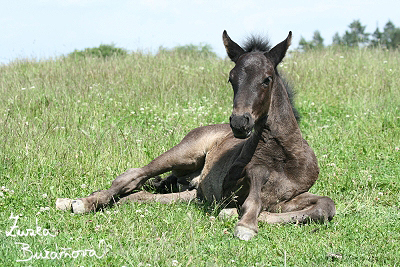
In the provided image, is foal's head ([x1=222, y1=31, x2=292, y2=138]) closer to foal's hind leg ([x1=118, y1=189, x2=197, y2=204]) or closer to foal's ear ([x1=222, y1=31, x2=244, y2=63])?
foal's ear ([x1=222, y1=31, x2=244, y2=63])

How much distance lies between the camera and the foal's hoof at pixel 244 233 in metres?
4.24

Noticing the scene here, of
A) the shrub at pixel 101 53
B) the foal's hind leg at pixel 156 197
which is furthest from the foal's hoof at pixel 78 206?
the shrub at pixel 101 53

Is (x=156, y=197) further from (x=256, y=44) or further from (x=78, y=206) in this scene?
(x=256, y=44)

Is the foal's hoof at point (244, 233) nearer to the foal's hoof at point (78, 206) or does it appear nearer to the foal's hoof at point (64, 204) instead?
the foal's hoof at point (78, 206)

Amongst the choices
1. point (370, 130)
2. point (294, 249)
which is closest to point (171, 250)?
point (294, 249)

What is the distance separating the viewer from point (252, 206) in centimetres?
468

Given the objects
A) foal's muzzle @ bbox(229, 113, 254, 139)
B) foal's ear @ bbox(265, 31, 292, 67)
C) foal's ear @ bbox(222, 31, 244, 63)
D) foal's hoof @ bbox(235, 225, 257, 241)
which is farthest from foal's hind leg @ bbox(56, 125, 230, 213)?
foal's muzzle @ bbox(229, 113, 254, 139)

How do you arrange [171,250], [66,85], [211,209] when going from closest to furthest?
[171,250]
[211,209]
[66,85]

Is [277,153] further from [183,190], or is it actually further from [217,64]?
[217,64]

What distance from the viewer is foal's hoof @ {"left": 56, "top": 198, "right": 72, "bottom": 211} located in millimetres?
5203

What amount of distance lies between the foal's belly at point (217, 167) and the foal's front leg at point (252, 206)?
0.63 metres

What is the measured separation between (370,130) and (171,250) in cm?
595

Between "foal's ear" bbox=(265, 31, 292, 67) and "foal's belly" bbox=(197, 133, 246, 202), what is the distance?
4.13ft

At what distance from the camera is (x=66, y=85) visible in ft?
33.8
